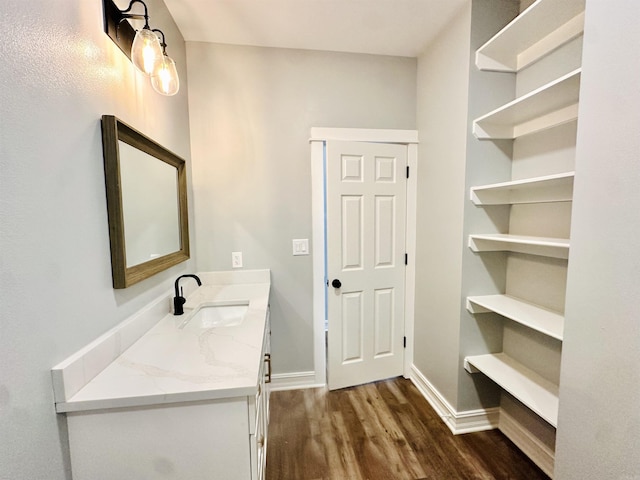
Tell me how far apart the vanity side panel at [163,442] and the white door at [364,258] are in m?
1.38

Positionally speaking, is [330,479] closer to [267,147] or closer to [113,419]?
[113,419]

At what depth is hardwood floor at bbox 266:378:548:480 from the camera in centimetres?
153

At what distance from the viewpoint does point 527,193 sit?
159 cm

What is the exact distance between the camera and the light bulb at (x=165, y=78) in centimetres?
121

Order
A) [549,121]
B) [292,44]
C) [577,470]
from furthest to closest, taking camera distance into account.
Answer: [292,44], [549,121], [577,470]

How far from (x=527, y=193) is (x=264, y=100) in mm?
1827

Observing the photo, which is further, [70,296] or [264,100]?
[264,100]

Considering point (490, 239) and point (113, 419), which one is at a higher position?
point (490, 239)

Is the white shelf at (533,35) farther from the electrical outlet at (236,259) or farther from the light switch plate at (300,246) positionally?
the electrical outlet at (236,259)

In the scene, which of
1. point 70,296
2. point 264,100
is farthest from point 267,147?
point 70,296

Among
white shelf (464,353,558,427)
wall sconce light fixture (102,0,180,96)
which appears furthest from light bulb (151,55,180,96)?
white shelf (464,353,558,427)

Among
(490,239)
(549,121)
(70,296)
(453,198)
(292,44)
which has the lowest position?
(70,296)

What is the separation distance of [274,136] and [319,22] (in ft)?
2.51

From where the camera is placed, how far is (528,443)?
1.65 meters
